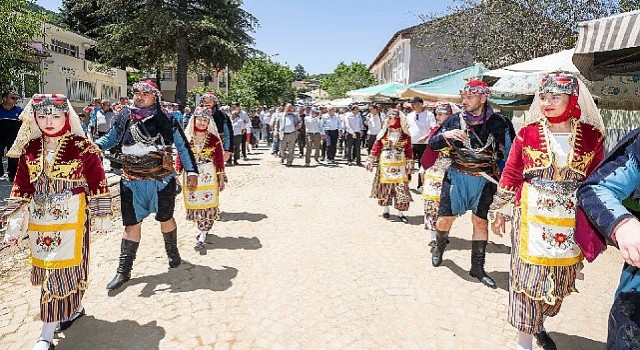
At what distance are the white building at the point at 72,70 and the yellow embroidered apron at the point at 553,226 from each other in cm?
2694

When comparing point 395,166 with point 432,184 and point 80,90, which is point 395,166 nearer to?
point 432,184

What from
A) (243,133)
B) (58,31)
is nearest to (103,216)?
(243,133)

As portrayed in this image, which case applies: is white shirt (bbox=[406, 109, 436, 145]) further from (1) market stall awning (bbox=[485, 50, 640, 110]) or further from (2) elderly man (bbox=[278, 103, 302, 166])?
(2) elderly man (bbox=[278, 103, 302, 166])

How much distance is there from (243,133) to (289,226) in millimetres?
9454

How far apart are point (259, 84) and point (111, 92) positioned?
1389cm

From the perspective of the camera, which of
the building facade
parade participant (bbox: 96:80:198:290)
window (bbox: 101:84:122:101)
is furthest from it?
window (bbox: 101:84:122:101)

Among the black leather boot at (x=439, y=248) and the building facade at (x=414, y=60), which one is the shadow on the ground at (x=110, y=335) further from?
the building facade at (x=414, y=60)

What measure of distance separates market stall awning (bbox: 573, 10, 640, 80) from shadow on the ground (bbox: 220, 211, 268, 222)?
17.2 feet

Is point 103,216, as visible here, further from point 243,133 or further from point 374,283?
point 243,133

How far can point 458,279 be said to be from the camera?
203 inches

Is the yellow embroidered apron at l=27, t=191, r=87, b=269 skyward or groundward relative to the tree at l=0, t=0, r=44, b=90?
groundward

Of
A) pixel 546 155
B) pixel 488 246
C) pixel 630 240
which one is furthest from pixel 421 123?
pixel 630 240

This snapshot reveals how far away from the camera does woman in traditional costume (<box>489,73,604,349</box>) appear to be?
10.6ft

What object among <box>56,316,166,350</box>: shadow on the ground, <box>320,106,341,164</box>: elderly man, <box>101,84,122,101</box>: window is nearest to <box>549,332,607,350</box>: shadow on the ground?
<box>56,316,166,350</box>: shadow on the ground
